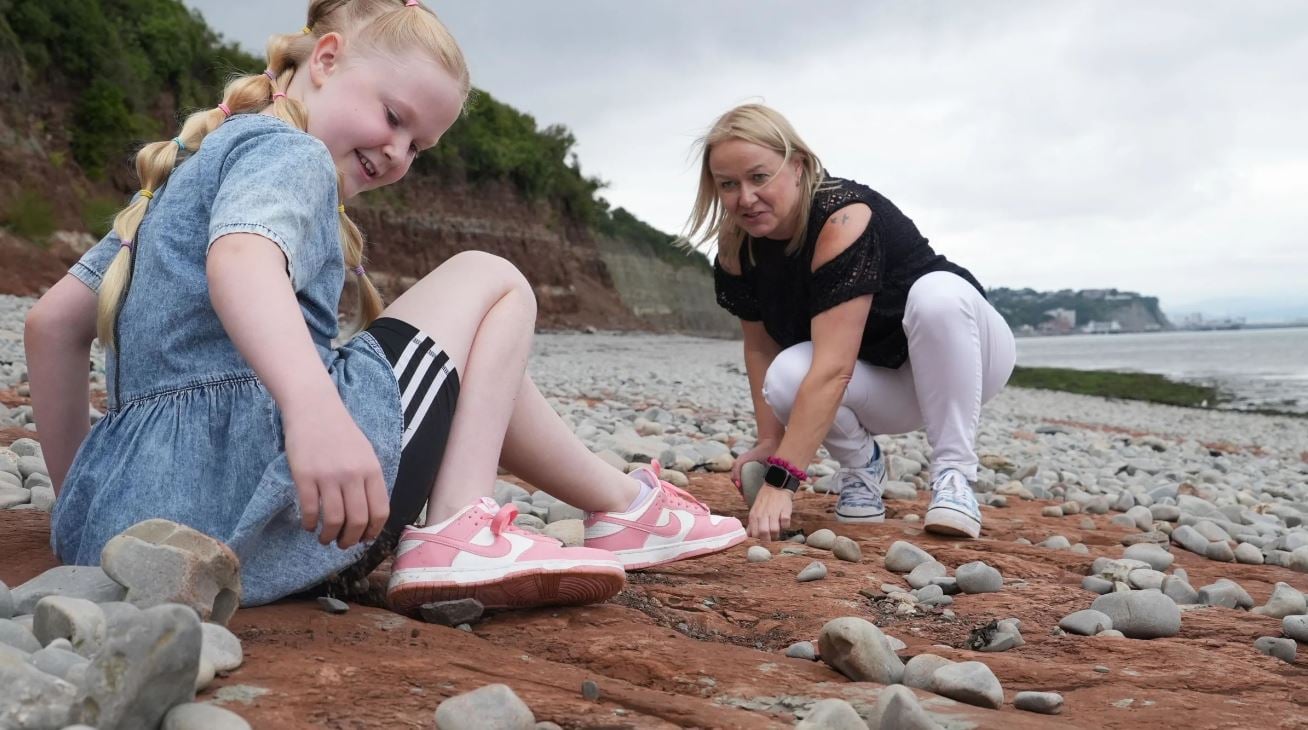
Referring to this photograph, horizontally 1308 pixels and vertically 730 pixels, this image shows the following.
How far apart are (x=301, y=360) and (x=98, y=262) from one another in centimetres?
75

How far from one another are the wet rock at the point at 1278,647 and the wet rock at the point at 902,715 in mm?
1012

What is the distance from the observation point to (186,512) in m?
1.58

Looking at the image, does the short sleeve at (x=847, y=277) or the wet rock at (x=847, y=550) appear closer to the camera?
the wet rock at (x=847, y=550)

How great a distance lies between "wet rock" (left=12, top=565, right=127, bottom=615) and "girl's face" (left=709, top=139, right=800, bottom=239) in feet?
6.68

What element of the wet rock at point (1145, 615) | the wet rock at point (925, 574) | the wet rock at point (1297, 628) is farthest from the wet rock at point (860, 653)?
the wet rock at point (1297, 628)

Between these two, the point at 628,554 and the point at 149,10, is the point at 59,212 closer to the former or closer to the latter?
the point at 149,10

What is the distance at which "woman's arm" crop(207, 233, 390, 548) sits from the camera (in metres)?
1.38

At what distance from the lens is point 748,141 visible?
2.98 meters

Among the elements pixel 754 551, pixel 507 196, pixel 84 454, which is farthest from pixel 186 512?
pixel 507 196

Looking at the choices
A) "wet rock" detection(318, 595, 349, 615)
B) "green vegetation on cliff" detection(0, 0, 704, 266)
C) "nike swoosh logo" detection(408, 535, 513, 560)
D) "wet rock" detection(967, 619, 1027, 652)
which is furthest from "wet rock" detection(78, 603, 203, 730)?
"green vegetation on cliff" detection(0, 0, 704, 266)

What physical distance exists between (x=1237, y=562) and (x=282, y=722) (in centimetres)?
298

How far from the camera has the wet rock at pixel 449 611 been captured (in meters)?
1.77

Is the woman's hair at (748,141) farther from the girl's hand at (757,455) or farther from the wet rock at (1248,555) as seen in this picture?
the wet rock at (1248,555)

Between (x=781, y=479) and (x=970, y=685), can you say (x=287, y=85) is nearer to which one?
(x=970, y=685)
